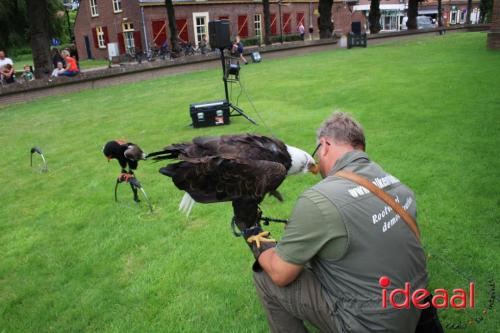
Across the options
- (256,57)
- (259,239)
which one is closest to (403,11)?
(256,57)

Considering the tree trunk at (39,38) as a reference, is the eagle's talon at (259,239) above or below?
below

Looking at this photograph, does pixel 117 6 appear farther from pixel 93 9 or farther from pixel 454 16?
pixel 454 16

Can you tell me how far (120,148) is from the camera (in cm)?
502

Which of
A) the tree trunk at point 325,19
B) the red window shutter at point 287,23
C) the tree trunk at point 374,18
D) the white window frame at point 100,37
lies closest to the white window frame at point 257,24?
the red window shutter at point 287,23

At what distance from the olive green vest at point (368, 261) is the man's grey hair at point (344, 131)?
0.95ft

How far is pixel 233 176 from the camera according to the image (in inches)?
113

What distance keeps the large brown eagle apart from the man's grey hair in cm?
→ 45

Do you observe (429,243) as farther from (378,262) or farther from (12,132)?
(12,132)

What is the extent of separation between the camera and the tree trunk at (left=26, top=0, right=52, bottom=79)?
61.4 ft

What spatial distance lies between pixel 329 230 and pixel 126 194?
4846 mm

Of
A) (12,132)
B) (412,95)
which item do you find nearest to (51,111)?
(12,132)

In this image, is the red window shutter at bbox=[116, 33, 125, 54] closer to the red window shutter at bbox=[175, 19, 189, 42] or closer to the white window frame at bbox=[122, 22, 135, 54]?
the white window frame at bbox=[122, 22, 135, 54]

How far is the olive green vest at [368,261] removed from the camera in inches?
85.4

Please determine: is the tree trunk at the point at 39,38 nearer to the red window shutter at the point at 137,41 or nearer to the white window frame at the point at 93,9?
the red window shutter at the point at 137,41
